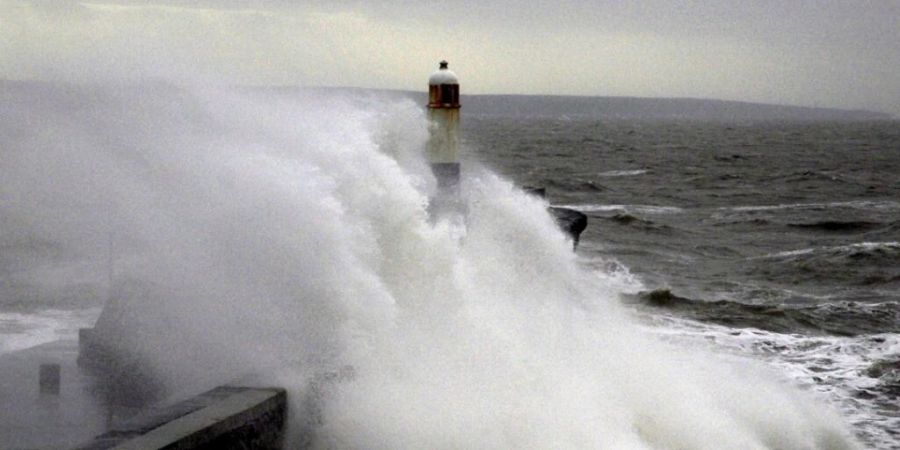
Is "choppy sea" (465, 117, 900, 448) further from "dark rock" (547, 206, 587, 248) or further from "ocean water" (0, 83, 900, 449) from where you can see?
"dark rock" (547, 206, 587, 248)

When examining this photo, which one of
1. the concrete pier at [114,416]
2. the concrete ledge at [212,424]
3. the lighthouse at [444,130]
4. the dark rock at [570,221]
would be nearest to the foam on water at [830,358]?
the dark rock at [570,221]

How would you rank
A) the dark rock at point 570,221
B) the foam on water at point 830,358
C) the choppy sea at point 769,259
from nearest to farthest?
the foam on water at point 830,358
the choppy sea at point 769,259
the dark rock at point 570,221


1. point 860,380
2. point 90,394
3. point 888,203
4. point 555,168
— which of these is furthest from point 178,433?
point 555,168

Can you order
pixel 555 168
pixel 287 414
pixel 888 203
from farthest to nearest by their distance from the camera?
pixel 555 168 < pixel 888 203 < pixel 287 414

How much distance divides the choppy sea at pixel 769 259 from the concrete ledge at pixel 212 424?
214 inches

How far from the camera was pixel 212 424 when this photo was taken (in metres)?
5.98

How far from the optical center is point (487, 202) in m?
11.5

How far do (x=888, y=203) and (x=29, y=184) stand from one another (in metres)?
23.5

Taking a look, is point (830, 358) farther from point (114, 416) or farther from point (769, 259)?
point (769, 259)

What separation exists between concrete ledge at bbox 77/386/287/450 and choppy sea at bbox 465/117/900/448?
17.9ft

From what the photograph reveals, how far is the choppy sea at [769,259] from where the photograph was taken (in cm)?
1269

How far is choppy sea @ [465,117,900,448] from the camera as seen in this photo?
1269 cm

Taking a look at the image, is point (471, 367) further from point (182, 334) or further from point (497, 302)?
point (182, 334)

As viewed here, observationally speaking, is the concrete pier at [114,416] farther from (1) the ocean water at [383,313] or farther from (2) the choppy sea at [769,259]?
(2) the choppy sea at [769,259]
